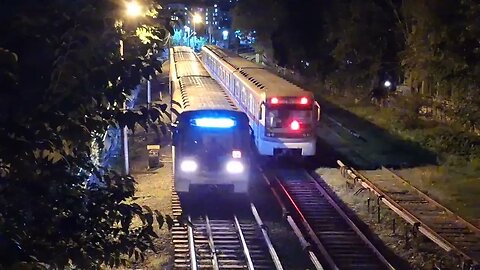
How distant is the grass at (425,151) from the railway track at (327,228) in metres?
2.98

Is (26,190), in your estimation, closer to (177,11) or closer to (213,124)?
(177,11)

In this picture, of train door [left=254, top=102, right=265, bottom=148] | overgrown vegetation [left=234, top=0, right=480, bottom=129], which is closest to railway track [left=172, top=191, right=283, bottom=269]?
train door [left=254, top=102, right=265, bottom=148]

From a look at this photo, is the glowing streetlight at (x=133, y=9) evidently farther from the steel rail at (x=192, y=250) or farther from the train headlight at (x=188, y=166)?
the train headlight at (x=188, y=166)

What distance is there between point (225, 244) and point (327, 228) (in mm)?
2573

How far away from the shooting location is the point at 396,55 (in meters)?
36.4

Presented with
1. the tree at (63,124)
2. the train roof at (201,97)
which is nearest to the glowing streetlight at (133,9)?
the tree at (63,124)

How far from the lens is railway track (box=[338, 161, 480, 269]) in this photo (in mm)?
13109

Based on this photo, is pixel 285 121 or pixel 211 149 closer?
pixel 211 149

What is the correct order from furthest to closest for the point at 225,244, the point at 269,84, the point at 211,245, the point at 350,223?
the point at 269,84, the point at 350,223, the point at 225,244, the point at 211,245

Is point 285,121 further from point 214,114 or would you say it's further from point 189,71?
point 189,71

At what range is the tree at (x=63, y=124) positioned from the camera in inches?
157

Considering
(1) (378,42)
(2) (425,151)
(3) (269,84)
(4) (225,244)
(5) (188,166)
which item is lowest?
(4) (225,244)

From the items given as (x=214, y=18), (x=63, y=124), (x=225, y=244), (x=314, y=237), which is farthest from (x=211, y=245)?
(x=214, y=18)

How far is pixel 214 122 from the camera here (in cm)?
1628
